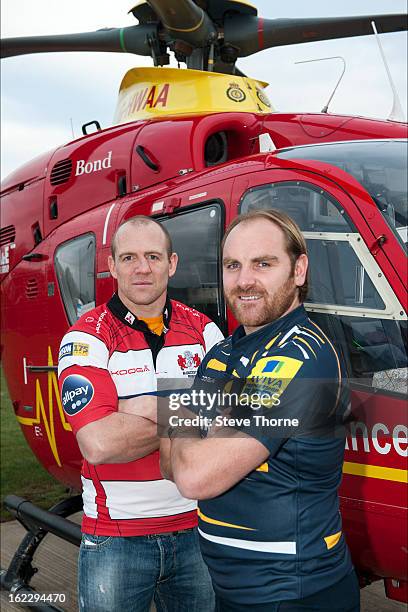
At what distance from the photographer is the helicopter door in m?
2.27

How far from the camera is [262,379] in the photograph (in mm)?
1572

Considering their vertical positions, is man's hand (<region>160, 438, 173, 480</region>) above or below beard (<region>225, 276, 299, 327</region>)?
below

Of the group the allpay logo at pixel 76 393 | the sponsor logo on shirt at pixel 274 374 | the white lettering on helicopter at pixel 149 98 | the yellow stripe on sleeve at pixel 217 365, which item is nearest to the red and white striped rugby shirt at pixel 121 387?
the allpay logo at pixel 76 393

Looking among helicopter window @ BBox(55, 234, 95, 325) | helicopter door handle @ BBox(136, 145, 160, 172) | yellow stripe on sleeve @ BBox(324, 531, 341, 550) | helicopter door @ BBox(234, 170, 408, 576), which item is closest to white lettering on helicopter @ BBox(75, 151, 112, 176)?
helicopter door handle @ BBox(136, 145, 160, 172)

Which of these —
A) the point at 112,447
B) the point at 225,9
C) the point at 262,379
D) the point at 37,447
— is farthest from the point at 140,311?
the point at 225,9

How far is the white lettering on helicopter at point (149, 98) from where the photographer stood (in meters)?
4.83

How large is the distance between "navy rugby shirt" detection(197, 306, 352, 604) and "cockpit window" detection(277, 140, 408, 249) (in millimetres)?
973

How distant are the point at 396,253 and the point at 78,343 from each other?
3.62 ft

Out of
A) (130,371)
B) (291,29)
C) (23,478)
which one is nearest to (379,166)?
(130,371)

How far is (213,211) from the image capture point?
9.98 feet

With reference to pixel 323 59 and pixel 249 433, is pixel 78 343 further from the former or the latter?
pixel 323 59

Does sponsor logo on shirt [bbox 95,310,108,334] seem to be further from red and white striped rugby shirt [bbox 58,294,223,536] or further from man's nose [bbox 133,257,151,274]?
man's nose [bbox 133,257,151,274]

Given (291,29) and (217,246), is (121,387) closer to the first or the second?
(217,246)

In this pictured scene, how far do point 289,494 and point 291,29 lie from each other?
184 inches
